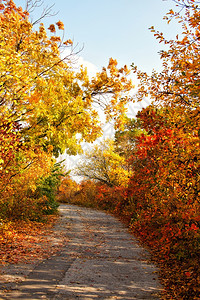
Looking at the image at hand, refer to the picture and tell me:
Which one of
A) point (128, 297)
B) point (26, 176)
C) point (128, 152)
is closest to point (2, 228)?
point (26, 176)

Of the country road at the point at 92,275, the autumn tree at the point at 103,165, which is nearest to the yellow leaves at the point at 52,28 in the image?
the country road at the point at 92,275

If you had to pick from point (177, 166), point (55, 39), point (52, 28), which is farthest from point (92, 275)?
point (52, 28)

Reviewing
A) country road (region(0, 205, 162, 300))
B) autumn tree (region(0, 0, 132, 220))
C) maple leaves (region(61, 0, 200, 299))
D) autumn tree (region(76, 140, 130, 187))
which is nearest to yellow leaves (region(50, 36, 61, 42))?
autumn tree (region(0, 0, 132, 220))

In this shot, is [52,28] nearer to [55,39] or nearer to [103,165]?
[55,39]

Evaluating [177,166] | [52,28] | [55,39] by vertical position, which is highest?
[52,28]

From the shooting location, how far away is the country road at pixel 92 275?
5.29 m

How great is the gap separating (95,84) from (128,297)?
9.85 meters

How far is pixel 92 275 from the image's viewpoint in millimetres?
6410

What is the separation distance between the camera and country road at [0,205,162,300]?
5.29 meters

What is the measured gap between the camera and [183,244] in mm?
7496

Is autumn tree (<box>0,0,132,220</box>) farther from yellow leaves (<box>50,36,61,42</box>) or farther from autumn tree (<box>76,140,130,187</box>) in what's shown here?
autumn tree (<box>76,140,130,187</box>)

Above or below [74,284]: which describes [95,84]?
above

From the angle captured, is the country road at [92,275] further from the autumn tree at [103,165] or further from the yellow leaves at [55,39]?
the autumn tree at [103,165]

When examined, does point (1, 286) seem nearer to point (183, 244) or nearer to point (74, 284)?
point (74, 284)
